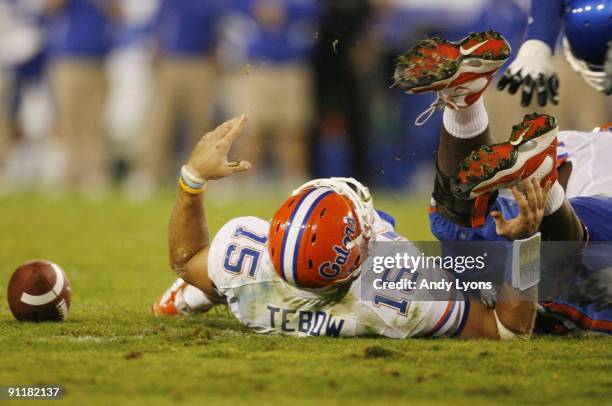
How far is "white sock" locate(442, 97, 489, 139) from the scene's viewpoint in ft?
15.3

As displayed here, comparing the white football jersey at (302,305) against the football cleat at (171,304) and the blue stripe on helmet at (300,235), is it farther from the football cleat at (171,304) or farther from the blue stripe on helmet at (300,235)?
the football cleat at (171,304)

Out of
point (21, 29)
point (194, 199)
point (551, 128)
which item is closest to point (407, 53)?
point (551, 128)

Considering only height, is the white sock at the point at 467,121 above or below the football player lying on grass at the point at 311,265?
above

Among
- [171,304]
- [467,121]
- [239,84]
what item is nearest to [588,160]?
[467,121]

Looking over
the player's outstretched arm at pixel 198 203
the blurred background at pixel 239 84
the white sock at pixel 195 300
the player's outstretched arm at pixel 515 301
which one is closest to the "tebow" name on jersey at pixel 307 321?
the player's outstretched arm at pixel 198 203

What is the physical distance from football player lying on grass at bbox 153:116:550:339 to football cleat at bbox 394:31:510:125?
49 cm

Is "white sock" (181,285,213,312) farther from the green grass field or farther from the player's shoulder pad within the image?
the player's shoulder pad

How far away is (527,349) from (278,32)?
26.9ft

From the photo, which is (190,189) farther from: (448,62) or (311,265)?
(448,62)

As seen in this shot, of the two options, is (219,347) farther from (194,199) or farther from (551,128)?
(551,128)

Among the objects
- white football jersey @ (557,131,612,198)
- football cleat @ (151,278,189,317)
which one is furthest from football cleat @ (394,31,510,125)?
football cleat @ (151,278,189,317)

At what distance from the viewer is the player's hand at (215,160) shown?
4586mm

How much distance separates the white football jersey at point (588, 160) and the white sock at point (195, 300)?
1818 mm

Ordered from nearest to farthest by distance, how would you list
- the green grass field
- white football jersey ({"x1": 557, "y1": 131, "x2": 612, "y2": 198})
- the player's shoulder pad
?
the green grass field
the player's shoulder pad
white football jersey ({"x1": 557, "y1": 131, "x2": 612, "y2": 198})
